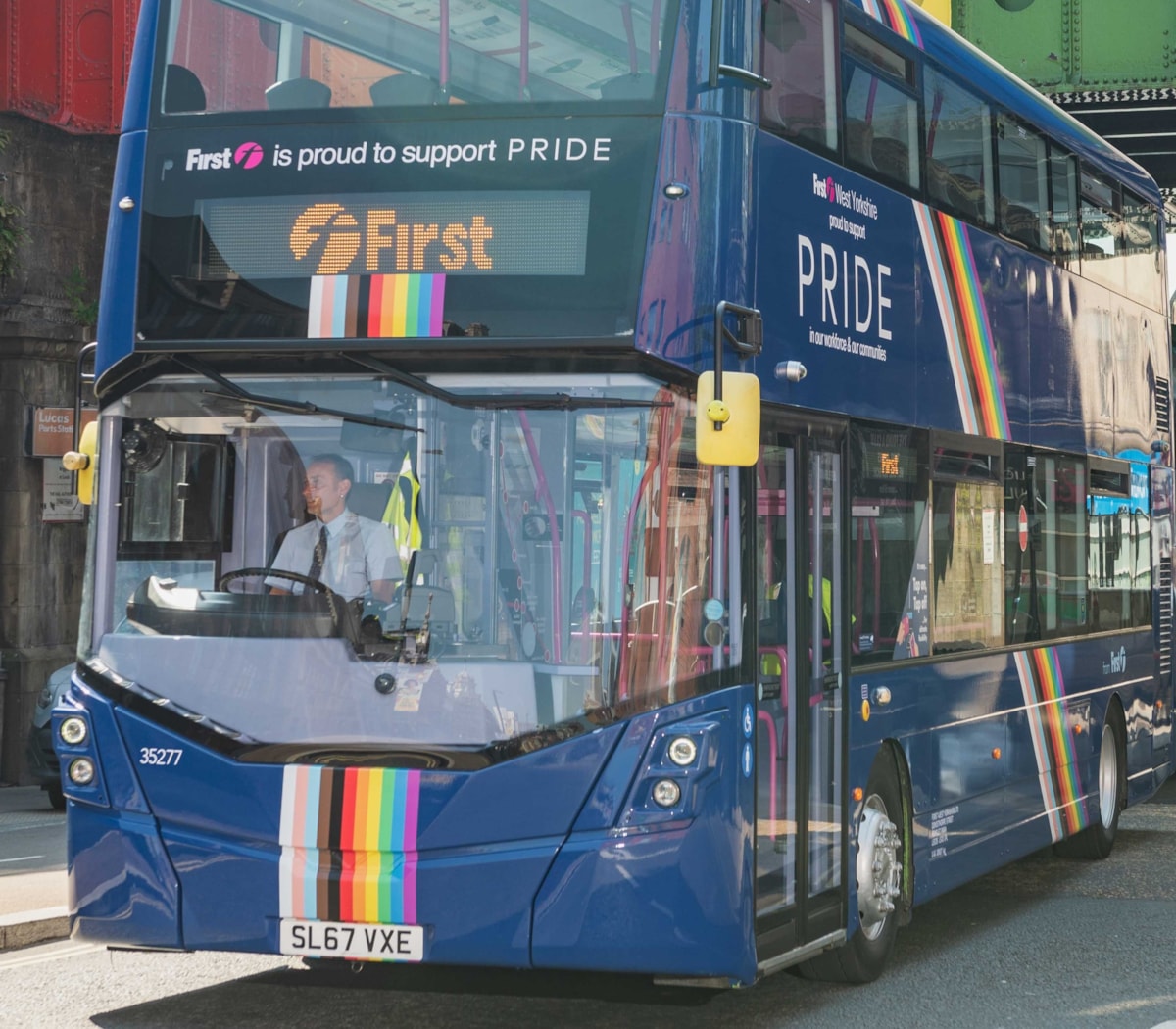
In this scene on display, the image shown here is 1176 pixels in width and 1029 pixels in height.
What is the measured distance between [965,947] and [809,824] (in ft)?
6.83

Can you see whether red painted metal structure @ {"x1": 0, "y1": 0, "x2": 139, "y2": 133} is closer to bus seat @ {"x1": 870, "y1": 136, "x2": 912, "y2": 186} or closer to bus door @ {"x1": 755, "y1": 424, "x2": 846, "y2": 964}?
bus seat @ {"x1": 870, "y1": 136, "x2": 912, "y2": 186}

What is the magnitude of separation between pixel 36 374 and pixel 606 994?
14055 millimetres

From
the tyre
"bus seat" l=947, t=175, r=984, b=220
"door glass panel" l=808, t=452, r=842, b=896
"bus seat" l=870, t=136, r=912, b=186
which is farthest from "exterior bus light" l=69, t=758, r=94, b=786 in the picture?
"bus seat" l=947, t=175, r=984, b=220

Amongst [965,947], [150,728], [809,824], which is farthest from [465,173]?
[965,947]

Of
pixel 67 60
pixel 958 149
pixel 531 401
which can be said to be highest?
pixel 67 60

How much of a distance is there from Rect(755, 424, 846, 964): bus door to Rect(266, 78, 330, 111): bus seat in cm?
205

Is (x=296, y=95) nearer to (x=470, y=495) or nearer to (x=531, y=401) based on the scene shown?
(x=531, y=401)

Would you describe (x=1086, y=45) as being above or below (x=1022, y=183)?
above

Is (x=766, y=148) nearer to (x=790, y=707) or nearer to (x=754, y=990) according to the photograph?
(x=790, y=707)

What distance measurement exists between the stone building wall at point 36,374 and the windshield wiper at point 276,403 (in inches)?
533

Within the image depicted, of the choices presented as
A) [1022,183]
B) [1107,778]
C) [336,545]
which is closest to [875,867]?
[336,545]

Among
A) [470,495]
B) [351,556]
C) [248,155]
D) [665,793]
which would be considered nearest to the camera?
[665,793]

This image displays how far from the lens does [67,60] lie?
21.6 m

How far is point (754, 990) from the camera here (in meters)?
8.75
